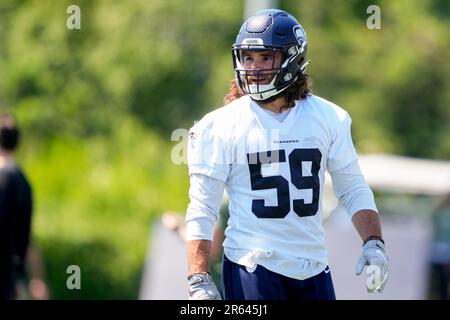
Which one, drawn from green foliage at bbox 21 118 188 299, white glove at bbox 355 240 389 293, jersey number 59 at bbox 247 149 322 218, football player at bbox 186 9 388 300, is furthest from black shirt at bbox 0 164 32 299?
green foliage at bbox 21 118 188 299

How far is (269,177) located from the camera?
245 inches

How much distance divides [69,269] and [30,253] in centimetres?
495

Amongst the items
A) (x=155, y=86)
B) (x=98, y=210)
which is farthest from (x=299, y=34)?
(x=155, y=86)

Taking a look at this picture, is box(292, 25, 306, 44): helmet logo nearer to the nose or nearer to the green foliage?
the nose

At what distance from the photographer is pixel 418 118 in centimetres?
2489

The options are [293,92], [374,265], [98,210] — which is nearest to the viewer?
[374,265]

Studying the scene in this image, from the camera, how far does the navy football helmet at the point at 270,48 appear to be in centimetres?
640

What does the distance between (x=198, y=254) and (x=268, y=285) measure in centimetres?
38

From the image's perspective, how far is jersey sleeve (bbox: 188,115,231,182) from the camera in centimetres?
621

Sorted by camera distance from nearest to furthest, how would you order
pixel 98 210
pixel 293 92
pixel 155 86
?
1. pixel 293 92
2. pixel 98 210
3. pixel 155 86

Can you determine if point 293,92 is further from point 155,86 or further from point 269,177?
point 155,86

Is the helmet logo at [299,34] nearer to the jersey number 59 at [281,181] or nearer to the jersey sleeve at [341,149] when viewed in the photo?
the jersey sleeve at [341,149]

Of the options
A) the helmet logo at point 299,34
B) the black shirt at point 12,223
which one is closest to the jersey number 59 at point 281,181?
the helmet logo at point 299,34

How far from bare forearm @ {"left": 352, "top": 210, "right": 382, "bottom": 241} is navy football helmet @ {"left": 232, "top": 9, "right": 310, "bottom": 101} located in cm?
76
